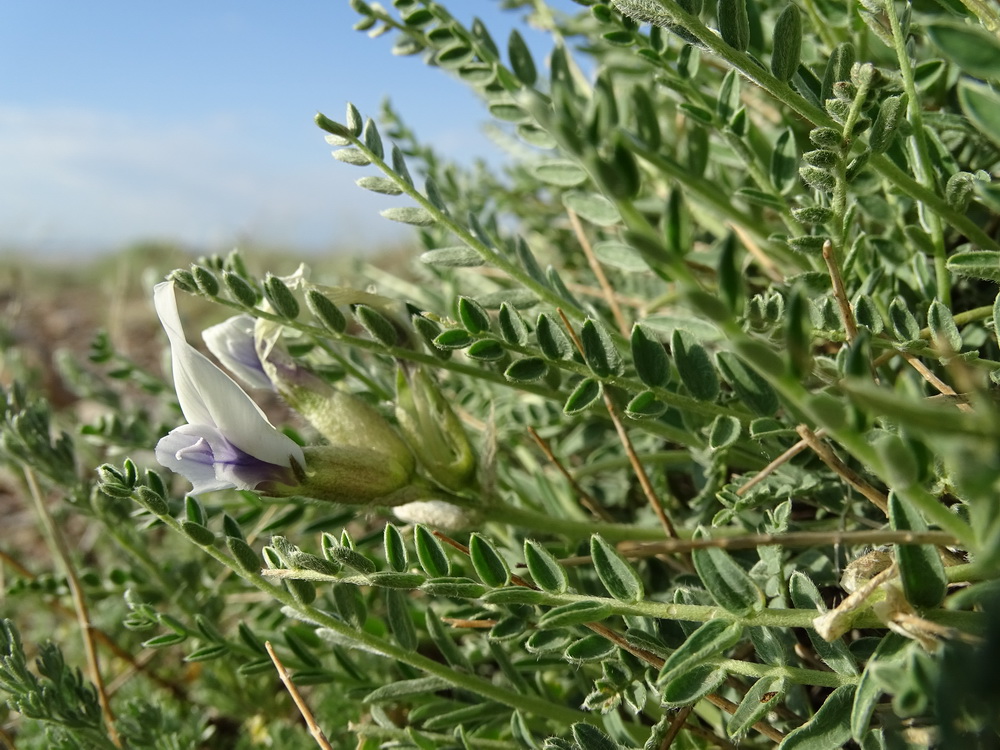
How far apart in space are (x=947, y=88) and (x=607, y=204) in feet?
1.37

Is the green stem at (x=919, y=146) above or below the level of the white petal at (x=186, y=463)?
above

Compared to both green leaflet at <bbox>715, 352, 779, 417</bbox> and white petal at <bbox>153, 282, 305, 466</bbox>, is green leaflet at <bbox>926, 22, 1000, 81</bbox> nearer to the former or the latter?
green leaflet at <bbox>715, 352, 779, 417</bbox>

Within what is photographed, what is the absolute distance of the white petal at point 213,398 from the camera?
69 centimetres

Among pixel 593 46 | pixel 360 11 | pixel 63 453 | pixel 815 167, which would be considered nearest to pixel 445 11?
pixel 360 11

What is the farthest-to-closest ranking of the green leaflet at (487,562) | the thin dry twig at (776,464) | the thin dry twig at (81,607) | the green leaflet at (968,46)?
the thin dry twig at (81,607), the thin dry twig at (776,464), the green leaflet at (487,562), the green leaflet at (968,46)

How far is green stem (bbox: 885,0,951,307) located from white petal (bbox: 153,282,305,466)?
1.97ft

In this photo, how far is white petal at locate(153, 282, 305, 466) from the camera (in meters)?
0.69

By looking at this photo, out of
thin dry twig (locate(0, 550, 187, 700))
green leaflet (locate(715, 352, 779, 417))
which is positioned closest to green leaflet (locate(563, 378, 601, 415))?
green leaflet (locate(715, 352, 779, 417))

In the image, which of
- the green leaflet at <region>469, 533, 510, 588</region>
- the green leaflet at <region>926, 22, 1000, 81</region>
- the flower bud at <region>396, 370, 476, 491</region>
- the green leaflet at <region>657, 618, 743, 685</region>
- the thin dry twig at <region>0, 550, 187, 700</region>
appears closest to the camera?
the green leaflet at <region>926, 22, 1000, 81</region>

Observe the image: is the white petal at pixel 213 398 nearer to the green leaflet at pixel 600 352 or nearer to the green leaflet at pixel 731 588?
the green leaflet at pixel 600 352

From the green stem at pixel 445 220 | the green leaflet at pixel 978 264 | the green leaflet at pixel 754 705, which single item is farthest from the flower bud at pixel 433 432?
the green leaflet at pixel 978 264

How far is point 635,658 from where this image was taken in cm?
71

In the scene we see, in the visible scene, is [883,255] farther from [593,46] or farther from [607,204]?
[593,46]

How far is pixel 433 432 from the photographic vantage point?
852 millimetres
